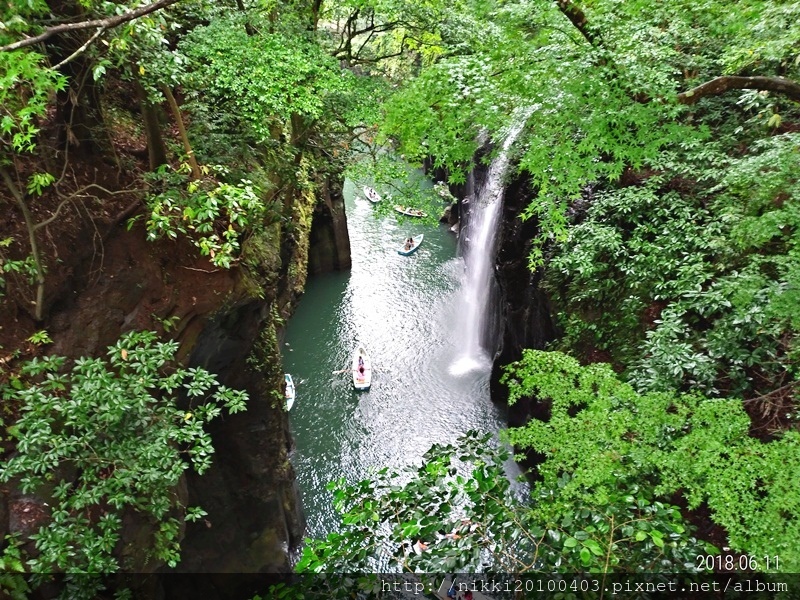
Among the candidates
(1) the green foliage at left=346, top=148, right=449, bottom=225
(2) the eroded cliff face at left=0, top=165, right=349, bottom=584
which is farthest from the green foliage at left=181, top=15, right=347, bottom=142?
(1) the green foliage at left=346, top=148, right=449, bottom=225

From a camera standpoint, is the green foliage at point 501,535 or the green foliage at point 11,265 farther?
the green foliage at point 11,265

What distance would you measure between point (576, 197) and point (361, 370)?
1103 centimetres

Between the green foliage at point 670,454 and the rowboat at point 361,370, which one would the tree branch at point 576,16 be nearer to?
the green foliage at point 670,454

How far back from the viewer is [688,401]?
5.36m

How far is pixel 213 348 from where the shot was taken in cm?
776

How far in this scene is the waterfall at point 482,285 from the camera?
16.8 meters

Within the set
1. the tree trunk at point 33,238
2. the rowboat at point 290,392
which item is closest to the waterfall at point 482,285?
the rowboat at point 290,392

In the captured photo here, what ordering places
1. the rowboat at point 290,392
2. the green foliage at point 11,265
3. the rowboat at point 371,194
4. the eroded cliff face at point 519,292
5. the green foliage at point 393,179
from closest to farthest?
the green foliage at point 11,265 → the green foliage at point 393,179 → the eroded cliff face at point 519,292 → the rowboat at point 290,392 → the rowboat at point 371,194

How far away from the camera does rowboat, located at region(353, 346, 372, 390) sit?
15.8 m

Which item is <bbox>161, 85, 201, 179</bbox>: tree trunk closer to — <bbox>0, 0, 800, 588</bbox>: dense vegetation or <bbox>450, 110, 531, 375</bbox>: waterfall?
<bbox>0, 0, 800, 588</bbox>: dense vegetation

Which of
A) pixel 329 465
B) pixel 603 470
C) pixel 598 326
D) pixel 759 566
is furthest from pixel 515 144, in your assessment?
pixel 329 465

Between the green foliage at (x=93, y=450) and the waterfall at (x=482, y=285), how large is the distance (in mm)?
12426

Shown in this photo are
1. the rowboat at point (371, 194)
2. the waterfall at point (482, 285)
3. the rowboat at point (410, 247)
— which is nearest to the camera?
the waterfall at point (482, 285)

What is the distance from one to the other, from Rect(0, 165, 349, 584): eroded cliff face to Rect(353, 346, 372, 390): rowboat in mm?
4824
